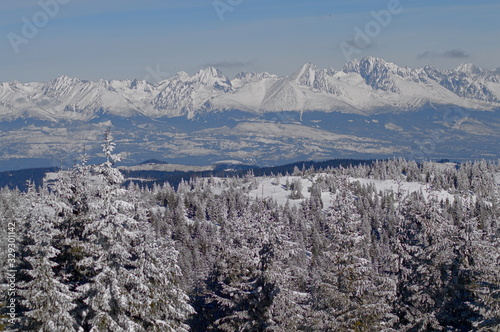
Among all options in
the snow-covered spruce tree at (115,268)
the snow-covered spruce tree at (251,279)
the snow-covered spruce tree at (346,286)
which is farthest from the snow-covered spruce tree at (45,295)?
the snow-covered spruce tree at (346,286)

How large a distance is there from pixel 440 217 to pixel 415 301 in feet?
22.6

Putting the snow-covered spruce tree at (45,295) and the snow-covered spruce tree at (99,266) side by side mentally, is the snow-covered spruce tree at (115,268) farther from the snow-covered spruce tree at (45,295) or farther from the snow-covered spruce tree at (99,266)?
the snow-covered spruce tree at (45,295)

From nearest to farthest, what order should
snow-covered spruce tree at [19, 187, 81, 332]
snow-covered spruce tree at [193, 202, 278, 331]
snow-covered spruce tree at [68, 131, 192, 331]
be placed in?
snow-covered spruce tree at [68, 131, 192, 331] → snow-covered spruce tree at [19, 187, 81, 332] → snow-covered spruce tree at [193, 202, 278, 331]

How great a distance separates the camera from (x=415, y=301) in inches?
1623

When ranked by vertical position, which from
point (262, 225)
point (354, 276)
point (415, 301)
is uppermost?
point (262, 225)

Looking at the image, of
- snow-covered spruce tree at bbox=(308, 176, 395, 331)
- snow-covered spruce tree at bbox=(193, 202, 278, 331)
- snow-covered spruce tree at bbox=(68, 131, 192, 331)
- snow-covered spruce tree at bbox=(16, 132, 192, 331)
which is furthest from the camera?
snow-covered spruce tree at bbox=(193, 202, 278, 331)

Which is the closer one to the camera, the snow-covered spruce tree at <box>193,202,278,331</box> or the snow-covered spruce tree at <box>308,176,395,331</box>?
the snow-covered spruce tree at <box>308,176,395,331</box>

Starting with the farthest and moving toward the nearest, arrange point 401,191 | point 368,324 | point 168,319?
point 401,191, point 368,324, point 168,319

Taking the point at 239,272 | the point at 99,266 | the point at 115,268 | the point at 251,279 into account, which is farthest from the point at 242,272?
the point at 99,266

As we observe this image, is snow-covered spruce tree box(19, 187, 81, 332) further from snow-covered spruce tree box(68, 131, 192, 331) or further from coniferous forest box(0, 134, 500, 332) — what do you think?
snow-covered spruce tree box(68, 131, 192, 331)

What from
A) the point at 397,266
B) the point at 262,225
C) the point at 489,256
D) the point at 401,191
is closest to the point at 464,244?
the point at 489,256

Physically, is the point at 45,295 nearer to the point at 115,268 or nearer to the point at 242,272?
the point at 115,268

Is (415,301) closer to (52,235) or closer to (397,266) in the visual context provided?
(397,266)

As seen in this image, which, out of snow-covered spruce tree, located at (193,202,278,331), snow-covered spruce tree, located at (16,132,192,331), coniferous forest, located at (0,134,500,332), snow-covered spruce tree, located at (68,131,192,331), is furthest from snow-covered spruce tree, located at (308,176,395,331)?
snow-covered spruce tree, located at (68,131,192,331)
